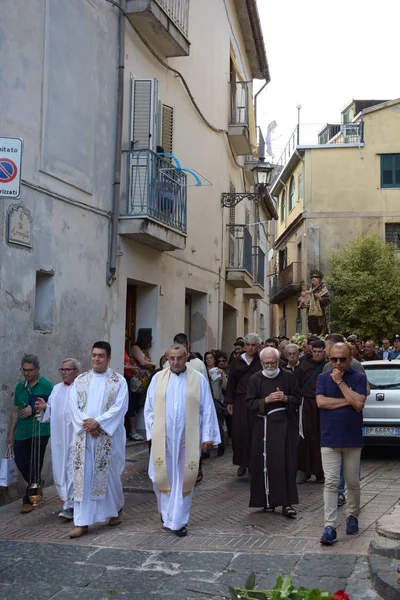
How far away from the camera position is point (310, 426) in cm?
1002

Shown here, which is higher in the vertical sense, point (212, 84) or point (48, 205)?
point (212, 84)

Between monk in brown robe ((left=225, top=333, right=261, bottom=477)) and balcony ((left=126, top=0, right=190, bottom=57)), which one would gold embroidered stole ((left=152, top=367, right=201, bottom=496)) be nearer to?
monk in brown robe ((left=225, top=333, right=261, bottom=477))

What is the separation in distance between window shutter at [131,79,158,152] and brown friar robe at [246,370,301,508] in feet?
19.0

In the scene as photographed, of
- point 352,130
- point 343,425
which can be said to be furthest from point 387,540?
point 352,130

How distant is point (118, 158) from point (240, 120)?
29.9 feet

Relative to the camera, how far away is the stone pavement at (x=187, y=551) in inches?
222

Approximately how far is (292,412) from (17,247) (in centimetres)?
383

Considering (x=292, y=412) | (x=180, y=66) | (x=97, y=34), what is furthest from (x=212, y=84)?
(x=292, y=412)

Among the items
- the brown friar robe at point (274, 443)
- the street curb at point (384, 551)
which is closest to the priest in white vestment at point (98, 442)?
the brown friar robe at point (274, 443)

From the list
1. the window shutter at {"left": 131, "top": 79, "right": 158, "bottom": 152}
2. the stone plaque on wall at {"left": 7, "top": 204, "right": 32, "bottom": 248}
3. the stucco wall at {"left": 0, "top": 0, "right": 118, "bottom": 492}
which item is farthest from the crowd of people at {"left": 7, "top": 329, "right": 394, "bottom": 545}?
the window shutter at {"left": 131, "top": 79, "right": 158, "bottom": 152}

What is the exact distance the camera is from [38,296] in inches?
396

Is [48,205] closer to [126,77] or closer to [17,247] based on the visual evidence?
[17,247]

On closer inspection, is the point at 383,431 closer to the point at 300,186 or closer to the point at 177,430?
the point at 177,430

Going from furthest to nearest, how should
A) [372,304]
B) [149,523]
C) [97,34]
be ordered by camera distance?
[372,304] < [97,34] < [149,523]
